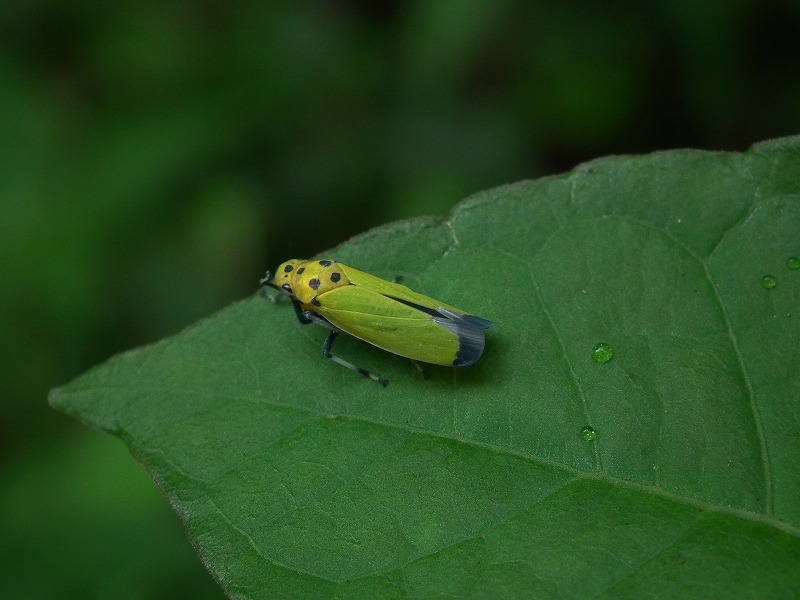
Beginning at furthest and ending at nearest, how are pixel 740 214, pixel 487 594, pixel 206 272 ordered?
1. pixel 206 272
2. pixel 740 214
3. pixel 487 594

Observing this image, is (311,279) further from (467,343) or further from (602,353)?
(602,353)

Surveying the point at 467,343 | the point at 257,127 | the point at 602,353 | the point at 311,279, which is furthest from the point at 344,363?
the point at 257,127

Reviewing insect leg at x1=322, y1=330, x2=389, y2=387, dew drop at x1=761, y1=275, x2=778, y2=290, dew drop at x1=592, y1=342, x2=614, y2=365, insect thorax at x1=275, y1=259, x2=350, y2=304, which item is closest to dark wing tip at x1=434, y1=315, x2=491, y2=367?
insect leg at x1=322, y1=330, x2=389, y2=387

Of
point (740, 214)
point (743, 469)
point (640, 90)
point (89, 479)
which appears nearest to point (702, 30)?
point (640, 90)

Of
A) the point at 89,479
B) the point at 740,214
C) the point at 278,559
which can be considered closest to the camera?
the point at 278,559

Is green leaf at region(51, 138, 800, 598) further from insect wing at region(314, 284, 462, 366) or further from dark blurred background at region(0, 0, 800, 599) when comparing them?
dark blurred background at region(0, 0, 800, 599)

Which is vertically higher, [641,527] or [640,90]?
[640,90]

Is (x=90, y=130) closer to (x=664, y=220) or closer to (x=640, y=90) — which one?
(x=640, y=90)

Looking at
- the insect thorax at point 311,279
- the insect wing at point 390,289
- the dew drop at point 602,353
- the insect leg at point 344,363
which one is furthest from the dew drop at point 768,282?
the insect thorax at point 311,279

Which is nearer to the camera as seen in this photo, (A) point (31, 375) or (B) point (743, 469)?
(B) point (743, 469)
